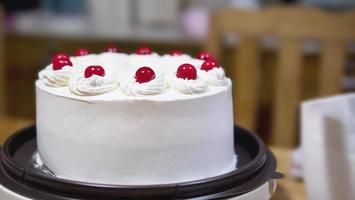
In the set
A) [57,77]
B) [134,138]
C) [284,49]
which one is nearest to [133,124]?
[134,138]

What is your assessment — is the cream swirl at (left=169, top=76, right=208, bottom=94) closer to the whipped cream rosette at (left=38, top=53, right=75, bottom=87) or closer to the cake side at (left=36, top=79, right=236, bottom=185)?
the cake side at (left=36, top=79, right=236, bottom=185)

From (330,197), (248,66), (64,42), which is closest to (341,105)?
(330,197)

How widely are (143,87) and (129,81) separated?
0.03 meters

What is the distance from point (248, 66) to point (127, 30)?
80 cm

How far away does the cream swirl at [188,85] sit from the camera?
0.75 meters

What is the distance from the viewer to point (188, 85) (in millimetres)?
748

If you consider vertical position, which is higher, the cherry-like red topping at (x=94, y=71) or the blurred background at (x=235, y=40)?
the cherry-like red topping at (x=94, y=71)

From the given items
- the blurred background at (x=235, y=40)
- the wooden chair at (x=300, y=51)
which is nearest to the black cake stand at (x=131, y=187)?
the blurred background at (x=235, y=40)

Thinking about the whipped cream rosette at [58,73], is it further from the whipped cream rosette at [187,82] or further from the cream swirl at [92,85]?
the whipped cream rosette at [187,82]

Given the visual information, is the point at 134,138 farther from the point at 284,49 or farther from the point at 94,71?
the point at 284,49

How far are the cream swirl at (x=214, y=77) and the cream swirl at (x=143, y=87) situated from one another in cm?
8

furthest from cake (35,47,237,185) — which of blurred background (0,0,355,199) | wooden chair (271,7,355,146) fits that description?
wooden chair (271,7,355,146)

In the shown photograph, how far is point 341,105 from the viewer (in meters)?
0.81

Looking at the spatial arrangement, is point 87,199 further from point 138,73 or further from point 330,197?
point 330,197
